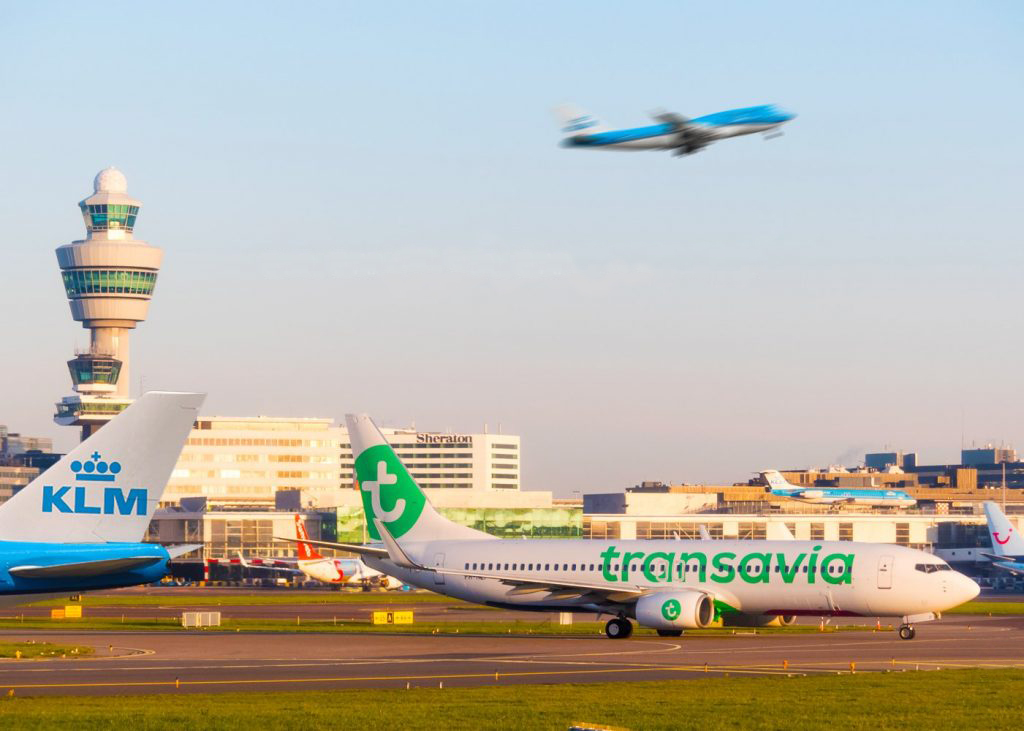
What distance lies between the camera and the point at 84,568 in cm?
2898

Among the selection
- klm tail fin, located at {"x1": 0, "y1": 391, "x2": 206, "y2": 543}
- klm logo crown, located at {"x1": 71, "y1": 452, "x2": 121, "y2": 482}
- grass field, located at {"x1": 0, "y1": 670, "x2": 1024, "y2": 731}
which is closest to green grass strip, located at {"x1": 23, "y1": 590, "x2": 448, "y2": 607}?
grass field, located at {"x1": 0, "y1": 670, "x2": 1024, "y2": 731}

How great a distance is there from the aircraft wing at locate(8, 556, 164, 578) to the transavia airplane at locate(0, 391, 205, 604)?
0.31m

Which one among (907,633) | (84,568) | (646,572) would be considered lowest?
(907,633)

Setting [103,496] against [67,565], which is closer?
[67,565]

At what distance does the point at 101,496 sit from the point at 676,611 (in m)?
36.1

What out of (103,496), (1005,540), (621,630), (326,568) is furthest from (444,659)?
(326,568)

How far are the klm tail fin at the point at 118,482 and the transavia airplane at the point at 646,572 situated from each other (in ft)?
117

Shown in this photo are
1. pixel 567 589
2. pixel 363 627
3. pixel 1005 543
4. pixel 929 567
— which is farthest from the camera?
pixel 1005 543

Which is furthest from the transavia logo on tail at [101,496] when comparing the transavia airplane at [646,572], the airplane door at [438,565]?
the airplane door at [438,565]

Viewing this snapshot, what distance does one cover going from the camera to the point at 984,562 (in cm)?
17975

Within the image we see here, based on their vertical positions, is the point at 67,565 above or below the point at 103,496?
below

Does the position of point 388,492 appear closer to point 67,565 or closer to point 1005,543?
point 67,565

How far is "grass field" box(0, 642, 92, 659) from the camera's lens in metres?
53.0

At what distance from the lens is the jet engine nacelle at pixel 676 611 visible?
206 ft
